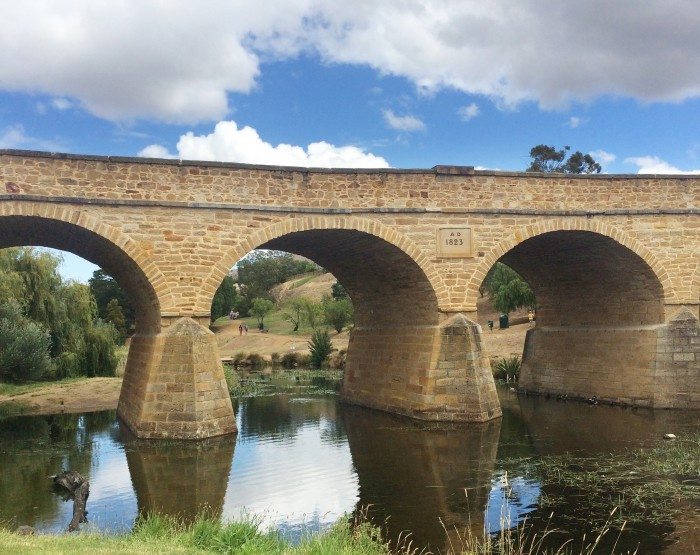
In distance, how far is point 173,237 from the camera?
1238cm

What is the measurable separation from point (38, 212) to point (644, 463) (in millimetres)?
11295

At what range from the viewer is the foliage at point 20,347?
59.8 ft

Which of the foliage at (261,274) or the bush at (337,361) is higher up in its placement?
the foliage at (261,274)

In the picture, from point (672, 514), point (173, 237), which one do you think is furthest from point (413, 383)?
point (672, 514)

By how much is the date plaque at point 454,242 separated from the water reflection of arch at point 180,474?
604cm

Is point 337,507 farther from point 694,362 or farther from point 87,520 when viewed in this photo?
point 694,362

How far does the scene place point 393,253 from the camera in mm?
14102

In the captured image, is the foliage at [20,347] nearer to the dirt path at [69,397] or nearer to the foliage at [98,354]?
the dirt path at [69,397]

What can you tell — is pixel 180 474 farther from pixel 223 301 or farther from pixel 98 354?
pixel 223 301

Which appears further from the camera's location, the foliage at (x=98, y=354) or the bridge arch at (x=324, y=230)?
the foliage at (x=98, y=354)

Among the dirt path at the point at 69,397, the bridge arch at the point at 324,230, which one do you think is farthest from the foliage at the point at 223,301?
the bridge arch at the point at 324,230

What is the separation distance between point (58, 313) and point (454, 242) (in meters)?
13.9

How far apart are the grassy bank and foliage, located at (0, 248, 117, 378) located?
15070mm

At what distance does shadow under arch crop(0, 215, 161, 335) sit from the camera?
11992 millimetres
